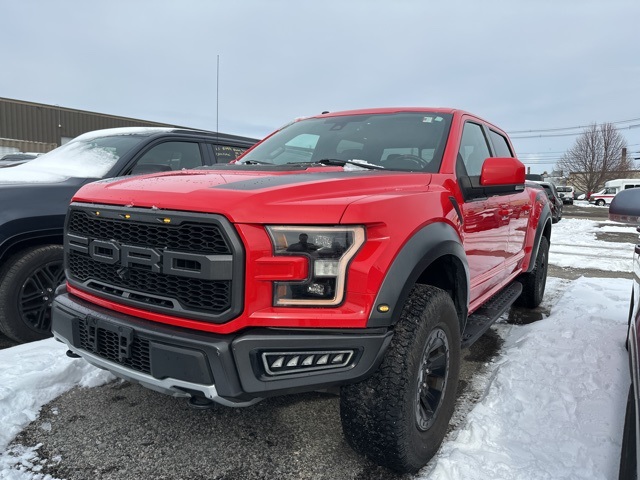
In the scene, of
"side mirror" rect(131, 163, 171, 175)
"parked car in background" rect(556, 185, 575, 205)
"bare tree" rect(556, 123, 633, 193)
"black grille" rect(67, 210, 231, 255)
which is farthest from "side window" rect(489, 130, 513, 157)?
"bare tree" rect(556, 123, 633, 193)

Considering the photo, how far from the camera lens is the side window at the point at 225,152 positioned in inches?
199

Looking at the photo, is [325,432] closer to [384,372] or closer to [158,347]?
[384,372]

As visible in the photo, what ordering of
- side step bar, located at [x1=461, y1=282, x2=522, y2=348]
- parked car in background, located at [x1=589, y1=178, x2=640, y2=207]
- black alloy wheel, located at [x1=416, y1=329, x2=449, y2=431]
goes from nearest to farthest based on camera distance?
black alloy wheel, located at [x1=416, y1=329, x2=449, y2=431], side step bar, located at [x1=461, y1=282, x2=522, y2=348], parked car in background, located at [x1=589, y1=178, x2=640, y2=207]

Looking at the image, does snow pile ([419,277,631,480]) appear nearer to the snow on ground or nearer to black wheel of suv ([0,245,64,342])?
black wheel of suv ([0,245,64,342])

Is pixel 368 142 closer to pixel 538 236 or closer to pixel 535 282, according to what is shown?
pixel 538 236

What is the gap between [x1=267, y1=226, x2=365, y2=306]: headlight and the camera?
1786mm

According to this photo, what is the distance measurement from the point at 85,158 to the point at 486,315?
3.77 meters

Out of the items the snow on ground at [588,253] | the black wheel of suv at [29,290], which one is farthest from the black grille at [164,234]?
the snow on ground at [588,253]

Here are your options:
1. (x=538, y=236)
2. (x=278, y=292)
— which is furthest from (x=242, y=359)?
(x=538, y=236)

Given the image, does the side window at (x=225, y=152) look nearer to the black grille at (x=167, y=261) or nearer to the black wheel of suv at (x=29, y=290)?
the black wheel of suv at (x=29, y=290)

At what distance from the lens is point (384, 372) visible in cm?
191

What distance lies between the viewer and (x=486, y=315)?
133 inches

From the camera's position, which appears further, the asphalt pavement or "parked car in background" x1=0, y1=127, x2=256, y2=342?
"parked car in background" x1=0, y1=127, x2=256, y2=342

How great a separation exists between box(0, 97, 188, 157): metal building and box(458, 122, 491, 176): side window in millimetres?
27643
